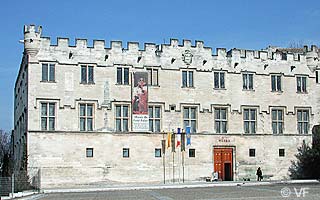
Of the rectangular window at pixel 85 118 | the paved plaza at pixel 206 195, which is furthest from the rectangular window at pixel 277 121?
the rectangular window at pixel 85 118

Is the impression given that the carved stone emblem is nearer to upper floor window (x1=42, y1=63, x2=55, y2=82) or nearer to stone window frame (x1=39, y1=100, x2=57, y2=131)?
upper floor window (x1=42, y1=63, x2=55, y2=82)

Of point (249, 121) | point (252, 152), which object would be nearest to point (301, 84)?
point (249, 121)

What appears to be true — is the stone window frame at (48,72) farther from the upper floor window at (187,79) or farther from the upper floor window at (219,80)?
the upper floor window at (219,80)

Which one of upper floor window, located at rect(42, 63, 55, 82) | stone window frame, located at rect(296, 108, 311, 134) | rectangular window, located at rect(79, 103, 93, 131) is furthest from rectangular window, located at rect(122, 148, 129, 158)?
stone window frame, located at rect(296, 108, 311, 134)

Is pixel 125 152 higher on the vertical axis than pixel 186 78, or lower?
lower

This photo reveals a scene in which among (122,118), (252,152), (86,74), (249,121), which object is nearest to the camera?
(86,74)

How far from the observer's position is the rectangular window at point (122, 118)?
3916 cm

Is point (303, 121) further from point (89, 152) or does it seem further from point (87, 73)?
point (87, 73)

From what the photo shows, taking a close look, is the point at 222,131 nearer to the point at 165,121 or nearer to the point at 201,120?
the point at 201,120

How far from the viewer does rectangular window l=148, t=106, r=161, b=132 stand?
131 feet

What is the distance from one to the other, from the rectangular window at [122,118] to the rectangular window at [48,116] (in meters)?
4.69

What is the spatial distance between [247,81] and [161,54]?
25.2 ft

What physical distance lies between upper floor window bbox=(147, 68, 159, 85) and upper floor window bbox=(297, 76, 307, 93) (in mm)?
12780

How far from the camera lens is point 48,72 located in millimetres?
38062
